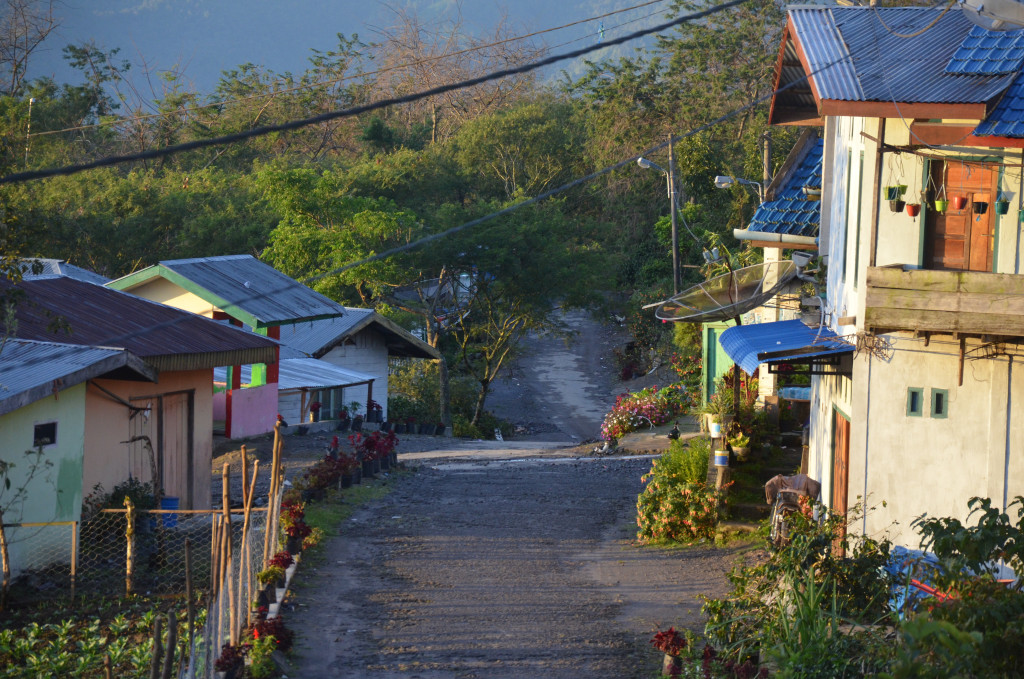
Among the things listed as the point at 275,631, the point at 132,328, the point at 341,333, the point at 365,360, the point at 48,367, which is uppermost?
the point at 341,333

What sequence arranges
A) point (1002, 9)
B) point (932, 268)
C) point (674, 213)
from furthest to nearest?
point (674, 213)
point (932, 268)
point (1002, 9)

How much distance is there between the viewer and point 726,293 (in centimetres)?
1788

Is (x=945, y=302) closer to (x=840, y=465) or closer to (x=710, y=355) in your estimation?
(x=840, y=465)

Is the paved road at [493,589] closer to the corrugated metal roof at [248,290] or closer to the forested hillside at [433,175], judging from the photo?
the corrugated metal roof at [248,290]

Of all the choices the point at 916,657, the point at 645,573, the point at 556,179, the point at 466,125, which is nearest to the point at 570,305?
the point at 556,179

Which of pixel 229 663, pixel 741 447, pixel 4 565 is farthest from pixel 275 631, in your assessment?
pixel 741 447

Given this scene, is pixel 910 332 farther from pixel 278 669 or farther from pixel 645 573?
pixel 278 669

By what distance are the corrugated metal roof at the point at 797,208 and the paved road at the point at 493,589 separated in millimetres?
5182

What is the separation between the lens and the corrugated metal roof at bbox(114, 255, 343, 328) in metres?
22.9

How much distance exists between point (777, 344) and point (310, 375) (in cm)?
1837

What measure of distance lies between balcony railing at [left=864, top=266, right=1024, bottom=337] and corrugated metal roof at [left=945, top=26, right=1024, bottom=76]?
1895mm

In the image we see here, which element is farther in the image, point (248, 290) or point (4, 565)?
point (248, 290)

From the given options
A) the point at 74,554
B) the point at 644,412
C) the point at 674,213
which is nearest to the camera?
the point at 74,554

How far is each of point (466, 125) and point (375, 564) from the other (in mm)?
40281
